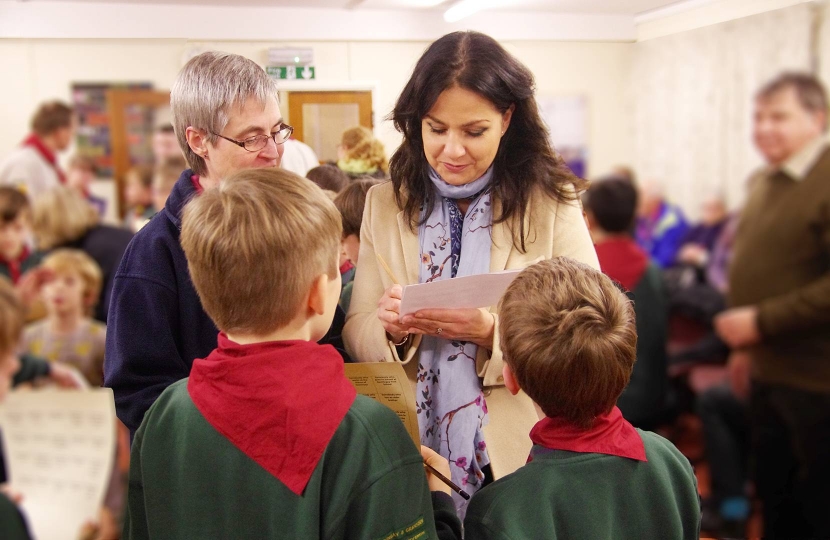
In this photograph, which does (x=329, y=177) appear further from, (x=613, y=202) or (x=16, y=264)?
(x=16, y=264)

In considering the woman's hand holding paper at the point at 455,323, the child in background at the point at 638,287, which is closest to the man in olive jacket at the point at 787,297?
the child in background at the point at 638,287

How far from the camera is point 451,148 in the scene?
1.35 meters

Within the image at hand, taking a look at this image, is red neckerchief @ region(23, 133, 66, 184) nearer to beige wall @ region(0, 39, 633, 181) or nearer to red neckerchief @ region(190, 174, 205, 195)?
beige wall @ region(0, 39, 633, 181)

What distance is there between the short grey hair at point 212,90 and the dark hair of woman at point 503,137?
1.04 feet

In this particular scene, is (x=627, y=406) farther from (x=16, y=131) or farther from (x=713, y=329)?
(x=16, y=131)

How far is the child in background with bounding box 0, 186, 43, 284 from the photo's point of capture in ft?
2.56

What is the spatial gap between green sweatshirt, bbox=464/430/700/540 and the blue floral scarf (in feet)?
1.13

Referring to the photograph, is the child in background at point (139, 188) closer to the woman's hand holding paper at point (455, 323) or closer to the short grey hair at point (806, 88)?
the woman's hand holding paper at point (455, 323)

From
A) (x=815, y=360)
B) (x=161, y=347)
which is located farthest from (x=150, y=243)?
(x=815, y=360)

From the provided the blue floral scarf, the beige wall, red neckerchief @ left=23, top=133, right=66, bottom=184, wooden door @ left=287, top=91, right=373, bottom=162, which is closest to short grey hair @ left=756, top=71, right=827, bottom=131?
the beige wall

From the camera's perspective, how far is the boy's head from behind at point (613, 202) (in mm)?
1040

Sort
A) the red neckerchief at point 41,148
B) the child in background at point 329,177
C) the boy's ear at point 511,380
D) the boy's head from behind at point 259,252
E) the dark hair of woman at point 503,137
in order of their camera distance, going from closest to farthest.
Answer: the red neckerchief at point 41,148, the boy's head from behind at point 259,252, the boy's ear at point 511,380, the dark hair of woman at point 503,137, the child in background at point 329,177

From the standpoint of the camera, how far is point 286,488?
92 cm

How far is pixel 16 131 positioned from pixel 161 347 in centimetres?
48
